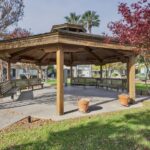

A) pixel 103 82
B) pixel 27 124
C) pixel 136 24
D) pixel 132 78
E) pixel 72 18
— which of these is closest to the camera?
pixel 136 24

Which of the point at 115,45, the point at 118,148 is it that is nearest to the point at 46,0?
the point at 115,45

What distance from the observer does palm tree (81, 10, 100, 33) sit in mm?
55688

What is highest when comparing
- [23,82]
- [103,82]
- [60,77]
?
[60,77]

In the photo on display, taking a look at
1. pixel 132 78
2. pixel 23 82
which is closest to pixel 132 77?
pixel 132 78

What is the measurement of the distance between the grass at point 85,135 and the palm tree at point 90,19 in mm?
48472

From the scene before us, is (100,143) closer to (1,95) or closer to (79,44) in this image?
(79,44)

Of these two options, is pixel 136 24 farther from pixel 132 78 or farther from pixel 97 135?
pixel 132 78

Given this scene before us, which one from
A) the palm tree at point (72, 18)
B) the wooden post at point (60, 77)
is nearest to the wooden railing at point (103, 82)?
the wooden post at point (60, 77)

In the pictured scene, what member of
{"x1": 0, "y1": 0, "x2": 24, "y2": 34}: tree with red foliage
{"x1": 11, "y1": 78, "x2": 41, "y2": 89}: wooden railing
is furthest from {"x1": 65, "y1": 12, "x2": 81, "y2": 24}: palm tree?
{"x1": 0, "y1": 0, "x2": 24, "y2": 34}: tree with red foliage

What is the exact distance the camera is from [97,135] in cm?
700

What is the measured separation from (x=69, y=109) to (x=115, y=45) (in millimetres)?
4005

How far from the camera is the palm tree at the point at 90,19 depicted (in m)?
55.7

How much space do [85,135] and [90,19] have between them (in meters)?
51.2

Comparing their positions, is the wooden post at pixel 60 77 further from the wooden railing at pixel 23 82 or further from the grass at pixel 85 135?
the wooden railing at pixel 23 82
